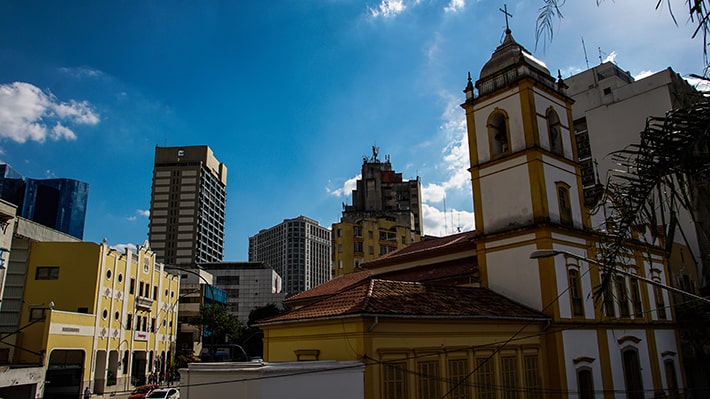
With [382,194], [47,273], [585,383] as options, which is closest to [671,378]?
[585,383]

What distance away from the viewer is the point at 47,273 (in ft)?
105

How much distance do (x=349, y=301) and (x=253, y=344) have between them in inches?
2153

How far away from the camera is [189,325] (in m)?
56.9

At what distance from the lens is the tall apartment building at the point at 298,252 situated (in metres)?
134

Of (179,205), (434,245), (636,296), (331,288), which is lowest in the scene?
(636,296)

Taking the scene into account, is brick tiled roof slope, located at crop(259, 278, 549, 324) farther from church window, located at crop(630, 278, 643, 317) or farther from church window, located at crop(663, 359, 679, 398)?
church window, located at crop(663, 359, 679, 398)

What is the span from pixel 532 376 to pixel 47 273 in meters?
29.3

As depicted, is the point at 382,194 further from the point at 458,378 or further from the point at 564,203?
the point at 458,378

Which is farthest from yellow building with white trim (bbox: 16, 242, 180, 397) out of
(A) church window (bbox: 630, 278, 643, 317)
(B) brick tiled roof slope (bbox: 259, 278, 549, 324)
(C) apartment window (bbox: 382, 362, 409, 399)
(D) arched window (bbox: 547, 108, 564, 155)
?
(A) church window (bbox: 630, 278, 643, 317)

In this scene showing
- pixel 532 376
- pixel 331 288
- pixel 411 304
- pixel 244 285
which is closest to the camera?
pixel 411 304

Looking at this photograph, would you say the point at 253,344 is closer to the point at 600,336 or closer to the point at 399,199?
the point at 399,199

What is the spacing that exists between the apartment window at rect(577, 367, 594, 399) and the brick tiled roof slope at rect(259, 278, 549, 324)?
288 cm

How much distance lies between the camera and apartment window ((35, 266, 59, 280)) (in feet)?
105

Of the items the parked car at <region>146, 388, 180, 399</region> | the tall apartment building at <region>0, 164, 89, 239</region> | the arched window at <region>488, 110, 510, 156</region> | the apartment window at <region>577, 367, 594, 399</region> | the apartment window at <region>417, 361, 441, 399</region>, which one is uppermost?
the tall apartment building at <region>0, 164, 89, 239</region>
